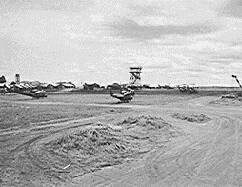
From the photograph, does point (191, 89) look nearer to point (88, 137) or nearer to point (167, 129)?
point (167, 129)

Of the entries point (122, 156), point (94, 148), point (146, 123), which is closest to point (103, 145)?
point (94, 148)

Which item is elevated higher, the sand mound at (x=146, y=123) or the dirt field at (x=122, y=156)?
the sand mound at (x=146, y=123)

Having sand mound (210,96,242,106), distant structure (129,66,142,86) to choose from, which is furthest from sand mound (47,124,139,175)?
distant structure (129,66,142,86)

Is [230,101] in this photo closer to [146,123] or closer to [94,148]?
[146,123]

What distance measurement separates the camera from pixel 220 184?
12.8 m

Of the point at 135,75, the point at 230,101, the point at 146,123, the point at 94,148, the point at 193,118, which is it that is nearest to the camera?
the point at 94,148

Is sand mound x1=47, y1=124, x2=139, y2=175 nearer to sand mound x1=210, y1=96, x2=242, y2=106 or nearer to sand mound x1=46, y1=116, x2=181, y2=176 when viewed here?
sand mound x1=46, y1=116, x2=181, y2=176

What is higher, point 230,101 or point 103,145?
point 230,101

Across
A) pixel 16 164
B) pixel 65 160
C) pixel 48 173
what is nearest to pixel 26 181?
pixel 48 173

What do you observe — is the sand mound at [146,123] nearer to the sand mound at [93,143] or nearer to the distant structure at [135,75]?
the sand mound at [93,143]

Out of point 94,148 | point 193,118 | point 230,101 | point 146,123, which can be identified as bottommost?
point 94,148

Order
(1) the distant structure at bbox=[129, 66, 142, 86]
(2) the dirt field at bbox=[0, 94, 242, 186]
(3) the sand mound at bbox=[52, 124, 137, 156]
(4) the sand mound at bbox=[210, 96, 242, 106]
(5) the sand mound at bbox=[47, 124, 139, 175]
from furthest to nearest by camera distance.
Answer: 1. (1) the distant structure at bbox=[129, 66, 142, 86]
2. (4) the sand mound at bbox=[210, 96, 242, 106]
3. (3) the sand mound at bbox=[52, 124, 137, 156]
4. (5) the sand mound at bbox=[47, 124, 139, 175]
5. (2) the dirt field at bbox=[0, 94, 242, 186]

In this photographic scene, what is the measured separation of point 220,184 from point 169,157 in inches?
180


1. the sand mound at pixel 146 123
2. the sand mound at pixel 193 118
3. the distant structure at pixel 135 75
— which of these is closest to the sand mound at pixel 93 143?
the sand mound at pixel 146 123
